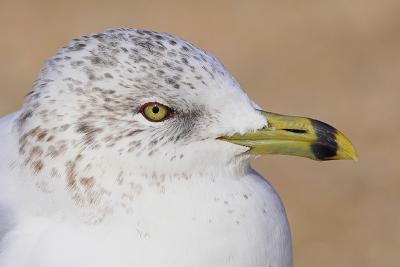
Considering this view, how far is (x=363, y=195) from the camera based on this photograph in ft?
19.1

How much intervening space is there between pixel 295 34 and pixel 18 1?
215 centimetres

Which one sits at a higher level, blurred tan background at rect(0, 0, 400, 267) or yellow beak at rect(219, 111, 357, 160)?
yellow beak at rect(219, 111, 357, 160)

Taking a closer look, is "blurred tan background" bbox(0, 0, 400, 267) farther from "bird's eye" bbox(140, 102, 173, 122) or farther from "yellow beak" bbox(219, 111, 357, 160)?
"bird's eye" bbox(140, 102, 173, 122)

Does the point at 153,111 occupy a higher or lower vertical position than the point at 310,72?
higher

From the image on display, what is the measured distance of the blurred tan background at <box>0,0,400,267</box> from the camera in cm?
561

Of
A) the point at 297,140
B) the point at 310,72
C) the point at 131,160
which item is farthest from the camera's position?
the point at 310,72

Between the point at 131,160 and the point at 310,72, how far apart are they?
470cm

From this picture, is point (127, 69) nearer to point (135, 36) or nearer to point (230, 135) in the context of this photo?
point (135, 36)

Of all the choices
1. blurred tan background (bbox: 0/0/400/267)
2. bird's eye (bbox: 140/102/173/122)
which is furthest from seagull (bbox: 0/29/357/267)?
blurred tan background (bbox: 0/0/400/267)

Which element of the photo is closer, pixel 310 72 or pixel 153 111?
pixel 153 111

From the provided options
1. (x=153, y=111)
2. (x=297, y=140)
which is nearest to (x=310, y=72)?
(x=297, y=140)

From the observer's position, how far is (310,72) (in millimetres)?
7176

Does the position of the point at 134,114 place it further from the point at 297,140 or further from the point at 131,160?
the point at 297,140

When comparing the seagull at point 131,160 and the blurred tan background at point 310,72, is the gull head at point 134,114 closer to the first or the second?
the seagull at point 131,160
